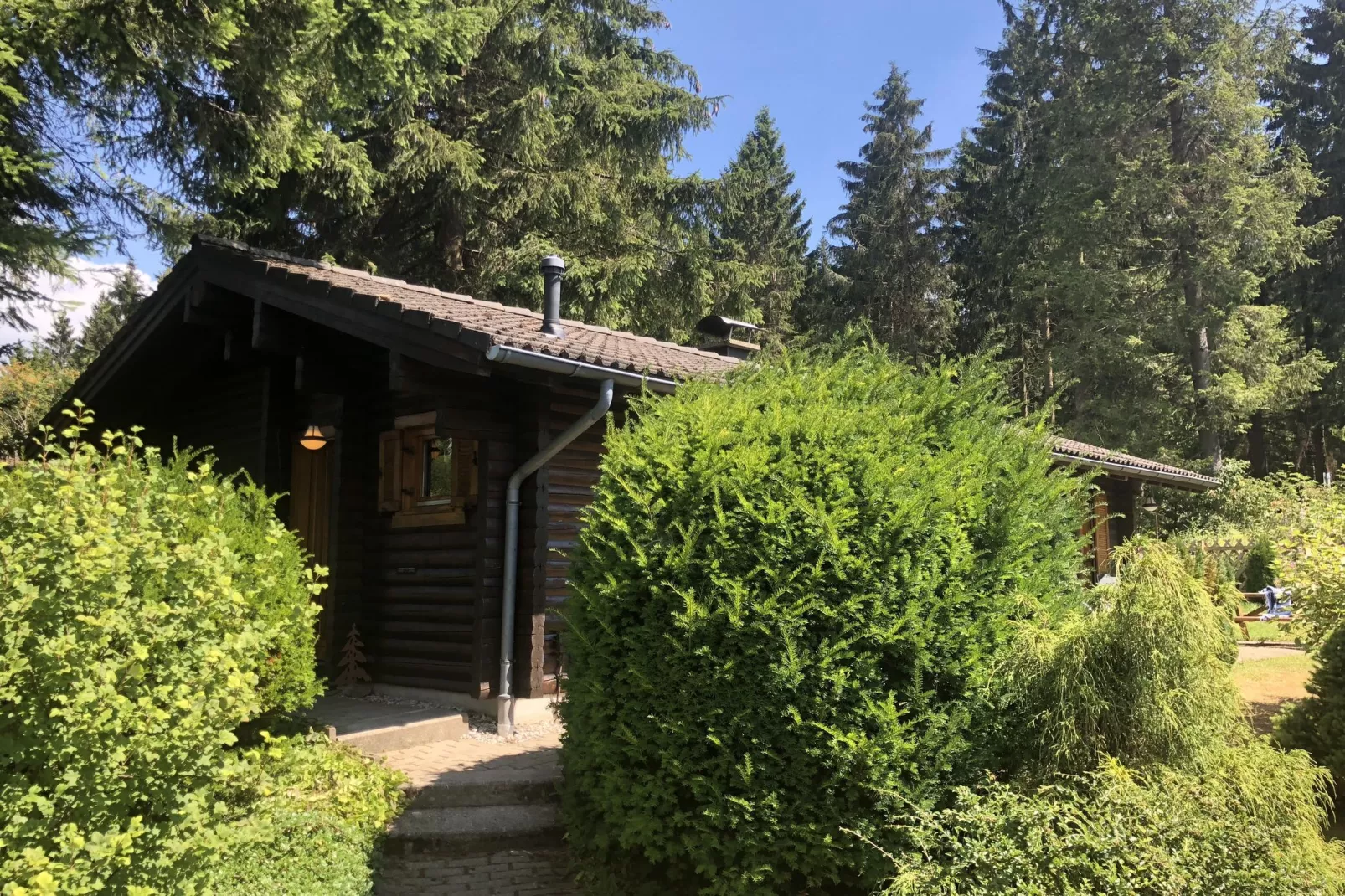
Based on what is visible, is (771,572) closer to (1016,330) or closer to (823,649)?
(823,649)

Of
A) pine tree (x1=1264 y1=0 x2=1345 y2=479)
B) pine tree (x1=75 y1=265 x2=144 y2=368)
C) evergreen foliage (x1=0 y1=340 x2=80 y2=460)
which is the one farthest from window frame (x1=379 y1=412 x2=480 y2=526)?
pine tree (x1=1264 y1=0 x2=1345 y2=479)

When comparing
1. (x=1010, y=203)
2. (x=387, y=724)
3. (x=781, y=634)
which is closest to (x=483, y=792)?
(x=387, y=724)

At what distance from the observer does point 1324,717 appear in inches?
205

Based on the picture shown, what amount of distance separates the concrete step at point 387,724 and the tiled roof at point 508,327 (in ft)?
10.2

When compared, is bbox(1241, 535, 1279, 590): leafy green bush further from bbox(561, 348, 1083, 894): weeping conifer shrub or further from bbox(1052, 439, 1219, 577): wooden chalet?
bbox(561, 348, 1083, 894): weeping conifer shrub

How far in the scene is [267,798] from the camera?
4.80m

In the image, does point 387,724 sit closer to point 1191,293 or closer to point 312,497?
point 312,497

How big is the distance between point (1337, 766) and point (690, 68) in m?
17.2

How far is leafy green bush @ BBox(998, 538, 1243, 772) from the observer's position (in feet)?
11.9

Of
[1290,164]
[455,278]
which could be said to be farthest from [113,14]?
[1290,164]

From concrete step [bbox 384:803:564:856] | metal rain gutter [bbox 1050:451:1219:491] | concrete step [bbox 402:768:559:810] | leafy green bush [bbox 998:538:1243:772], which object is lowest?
concrete step [bbox 384:803:564:856]

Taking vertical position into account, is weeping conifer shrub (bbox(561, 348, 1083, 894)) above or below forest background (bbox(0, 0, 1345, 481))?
below

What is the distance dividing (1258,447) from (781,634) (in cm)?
3450

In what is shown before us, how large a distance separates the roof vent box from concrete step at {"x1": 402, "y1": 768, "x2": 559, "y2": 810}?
7795 mm
